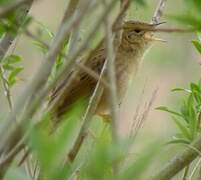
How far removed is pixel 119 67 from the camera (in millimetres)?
3375

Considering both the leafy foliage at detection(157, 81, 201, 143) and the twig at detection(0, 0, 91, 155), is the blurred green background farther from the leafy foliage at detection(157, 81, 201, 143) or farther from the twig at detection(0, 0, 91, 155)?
the twig at detection(0, 0, 91, 155)

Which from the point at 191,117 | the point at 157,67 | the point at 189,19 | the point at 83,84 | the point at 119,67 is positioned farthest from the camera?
the point at 157,67

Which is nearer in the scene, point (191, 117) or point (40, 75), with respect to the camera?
point (40, 75)

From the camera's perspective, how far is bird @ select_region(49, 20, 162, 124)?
9.07 feet

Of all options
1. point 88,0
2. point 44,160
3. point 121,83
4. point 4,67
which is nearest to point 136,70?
point 121,83

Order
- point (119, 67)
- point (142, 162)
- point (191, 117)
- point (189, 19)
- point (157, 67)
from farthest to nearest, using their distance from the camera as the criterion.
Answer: point (157, 67), point (119, 67), point (191, 117), point (189, 19), point (142, 162)

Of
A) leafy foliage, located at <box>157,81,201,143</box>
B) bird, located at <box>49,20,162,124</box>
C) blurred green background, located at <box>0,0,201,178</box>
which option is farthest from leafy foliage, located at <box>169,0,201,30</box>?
blurred green background, located at <box>0,0,201,178</box>

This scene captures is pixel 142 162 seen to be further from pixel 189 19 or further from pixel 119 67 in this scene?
pixel 119 67

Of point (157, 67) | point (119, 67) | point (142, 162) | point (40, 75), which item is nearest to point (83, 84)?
point (119, 67)

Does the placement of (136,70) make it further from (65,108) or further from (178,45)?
(178,45)

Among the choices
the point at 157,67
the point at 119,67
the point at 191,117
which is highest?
the point at 157,67

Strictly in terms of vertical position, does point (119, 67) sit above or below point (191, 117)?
above

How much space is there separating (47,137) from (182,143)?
3.62 feet

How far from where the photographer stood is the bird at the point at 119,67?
2764 mm
